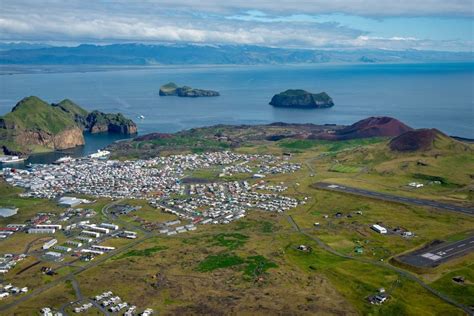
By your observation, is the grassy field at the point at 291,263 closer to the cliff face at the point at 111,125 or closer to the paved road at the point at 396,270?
the paved road at the point at 396,270

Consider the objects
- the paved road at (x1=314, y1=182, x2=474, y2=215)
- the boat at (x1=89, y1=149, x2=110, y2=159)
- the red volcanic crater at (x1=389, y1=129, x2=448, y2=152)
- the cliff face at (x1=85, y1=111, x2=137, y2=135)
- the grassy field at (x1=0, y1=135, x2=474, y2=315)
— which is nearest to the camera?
the grassy field at (x1=0, y1=135, x2=474, y2=315)

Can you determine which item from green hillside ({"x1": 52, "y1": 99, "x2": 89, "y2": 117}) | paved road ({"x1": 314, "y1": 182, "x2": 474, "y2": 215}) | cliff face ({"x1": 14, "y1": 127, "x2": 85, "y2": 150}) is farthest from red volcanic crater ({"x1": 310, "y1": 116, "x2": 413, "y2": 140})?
green hillside ({"x1": 52, "y1": 99, "x2": 89, "y2": 117})

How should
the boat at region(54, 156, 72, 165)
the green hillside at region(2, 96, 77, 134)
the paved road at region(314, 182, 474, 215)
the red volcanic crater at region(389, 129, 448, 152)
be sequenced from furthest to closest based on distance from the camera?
the green hillside at region(2, 96, 77, 134) → the boat at region(54, 156, 72, 165) → the red volcanic crater at region(389, 129, 448, 152) → the paved road at region(314, 182, 474, 215)

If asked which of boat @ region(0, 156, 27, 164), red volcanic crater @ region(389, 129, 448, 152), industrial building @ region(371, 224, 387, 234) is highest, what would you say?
red volcanic crater @ region(389, 129, 448, 152)

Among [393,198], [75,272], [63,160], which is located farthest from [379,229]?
[63,160]

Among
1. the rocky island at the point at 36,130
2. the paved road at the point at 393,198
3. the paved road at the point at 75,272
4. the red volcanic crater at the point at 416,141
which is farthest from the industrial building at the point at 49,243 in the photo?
the red volcanic crater at the point at 416,141

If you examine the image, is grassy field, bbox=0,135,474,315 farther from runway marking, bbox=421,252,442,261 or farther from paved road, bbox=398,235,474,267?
runway marking, bbox=421,252,442,261
